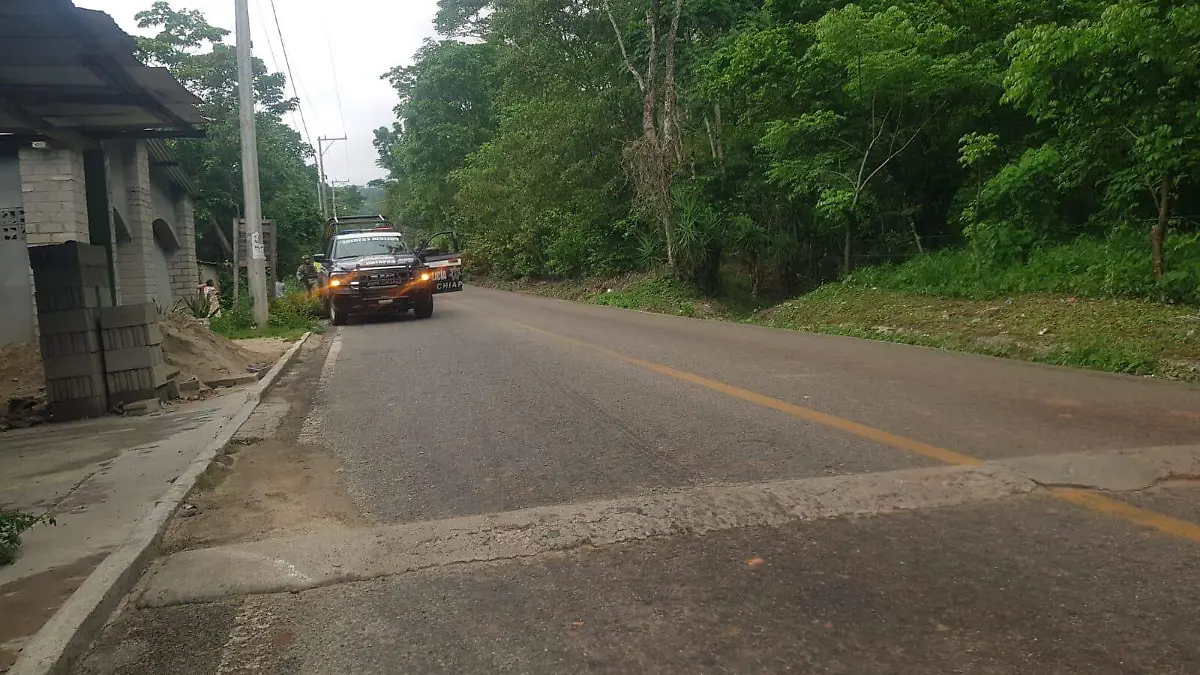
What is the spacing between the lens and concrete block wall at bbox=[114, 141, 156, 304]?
572 inches

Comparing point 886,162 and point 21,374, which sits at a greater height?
point 886,162

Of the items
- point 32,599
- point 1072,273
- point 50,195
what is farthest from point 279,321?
point 32,599

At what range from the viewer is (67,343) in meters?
9.04

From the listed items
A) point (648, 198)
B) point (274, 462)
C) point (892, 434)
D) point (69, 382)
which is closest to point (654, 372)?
point (892, 434)

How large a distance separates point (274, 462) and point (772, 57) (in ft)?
47.0

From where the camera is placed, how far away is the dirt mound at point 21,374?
10.4 metres

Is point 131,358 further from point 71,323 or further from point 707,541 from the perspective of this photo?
point 707,541

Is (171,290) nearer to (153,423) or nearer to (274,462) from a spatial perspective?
(153,423)

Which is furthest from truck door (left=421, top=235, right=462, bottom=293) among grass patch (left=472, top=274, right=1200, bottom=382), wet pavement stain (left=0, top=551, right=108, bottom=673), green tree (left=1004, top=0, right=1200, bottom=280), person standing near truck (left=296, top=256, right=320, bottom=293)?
wet pavement stain (left=0, top=551, right=108, bottom=673)

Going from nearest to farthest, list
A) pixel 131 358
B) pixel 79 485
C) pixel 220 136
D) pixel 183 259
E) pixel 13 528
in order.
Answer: pixel 13 528, pixel 79 485, pixel 131 358, pixel 183 259, pixel 220 136

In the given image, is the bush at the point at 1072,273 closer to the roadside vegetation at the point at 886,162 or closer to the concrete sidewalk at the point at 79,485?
the roadside vegetation at the point at 886,162

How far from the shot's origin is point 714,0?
22.0 m

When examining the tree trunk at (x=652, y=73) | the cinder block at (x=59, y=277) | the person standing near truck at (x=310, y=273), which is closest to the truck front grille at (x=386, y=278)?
the person standing near truck at (x=310, y=273)

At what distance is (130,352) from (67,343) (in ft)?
1.98
